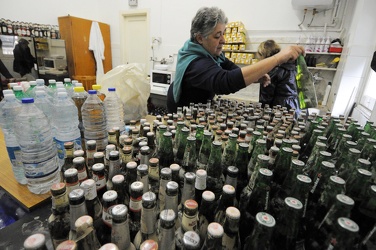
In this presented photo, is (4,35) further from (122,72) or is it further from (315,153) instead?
(315,153)

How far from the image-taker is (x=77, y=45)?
3734mm

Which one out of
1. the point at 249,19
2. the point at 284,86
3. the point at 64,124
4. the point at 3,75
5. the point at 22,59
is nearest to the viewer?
the point at 64,124

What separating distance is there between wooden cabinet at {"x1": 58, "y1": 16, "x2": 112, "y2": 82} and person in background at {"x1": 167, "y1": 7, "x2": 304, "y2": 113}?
3.31 m

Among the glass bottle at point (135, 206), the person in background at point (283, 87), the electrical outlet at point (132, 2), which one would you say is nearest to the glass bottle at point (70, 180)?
the glass bottle at point (135, 206)

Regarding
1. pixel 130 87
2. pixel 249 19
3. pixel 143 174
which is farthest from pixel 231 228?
pixel 249 19

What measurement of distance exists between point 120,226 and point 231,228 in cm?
23

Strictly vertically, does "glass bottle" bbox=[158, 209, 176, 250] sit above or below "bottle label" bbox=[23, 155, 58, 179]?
above

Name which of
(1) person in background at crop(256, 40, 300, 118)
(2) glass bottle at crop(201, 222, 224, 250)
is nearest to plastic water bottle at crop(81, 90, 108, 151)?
(2) glass bottle at crop(201, 222, 224, 250)

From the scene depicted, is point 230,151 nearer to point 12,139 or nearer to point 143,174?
point 143,174

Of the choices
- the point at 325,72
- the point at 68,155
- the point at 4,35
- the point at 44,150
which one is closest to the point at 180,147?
the point at 68,155

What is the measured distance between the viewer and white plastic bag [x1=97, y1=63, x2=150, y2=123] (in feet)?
4.97

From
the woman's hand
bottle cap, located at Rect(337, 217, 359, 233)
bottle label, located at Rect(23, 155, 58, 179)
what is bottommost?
bottle label, located at Rect(23, 155, 58, 179)

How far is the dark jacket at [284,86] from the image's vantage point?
1810 millimetres

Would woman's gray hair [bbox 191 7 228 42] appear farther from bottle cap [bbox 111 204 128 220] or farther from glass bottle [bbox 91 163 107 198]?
bottle cap [bbox 111 204 128 220]
